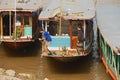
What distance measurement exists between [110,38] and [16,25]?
5.17 m

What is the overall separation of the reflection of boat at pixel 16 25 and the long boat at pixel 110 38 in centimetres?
317

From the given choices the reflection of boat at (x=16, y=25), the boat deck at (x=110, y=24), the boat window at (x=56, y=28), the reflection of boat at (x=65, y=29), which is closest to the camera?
the boat deck at (x=110, y=24)

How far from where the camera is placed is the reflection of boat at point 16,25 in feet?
54.6

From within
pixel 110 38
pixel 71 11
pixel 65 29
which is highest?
pixel 71 11

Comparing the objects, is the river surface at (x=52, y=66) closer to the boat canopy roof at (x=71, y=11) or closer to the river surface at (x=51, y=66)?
the river surface at (x=51, y=66)

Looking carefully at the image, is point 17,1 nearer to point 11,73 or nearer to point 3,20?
point 3,20

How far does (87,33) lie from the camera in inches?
631

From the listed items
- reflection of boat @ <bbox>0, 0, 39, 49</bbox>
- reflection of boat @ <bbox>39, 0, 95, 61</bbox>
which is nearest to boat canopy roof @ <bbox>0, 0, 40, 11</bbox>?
reflection of boat @ <bbox>0, 0, 39, 49</bbox>

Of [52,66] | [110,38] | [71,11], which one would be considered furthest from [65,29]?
[110,38]

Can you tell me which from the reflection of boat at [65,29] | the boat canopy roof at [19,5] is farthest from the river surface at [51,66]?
the boat canopy roof at [19,5]

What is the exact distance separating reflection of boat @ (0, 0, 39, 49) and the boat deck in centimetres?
314

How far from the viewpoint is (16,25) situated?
16.9 m

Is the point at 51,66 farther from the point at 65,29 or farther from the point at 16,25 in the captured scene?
the point at 16,25

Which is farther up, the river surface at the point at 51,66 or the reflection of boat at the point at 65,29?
the reflection of boat at the point at 65,29
